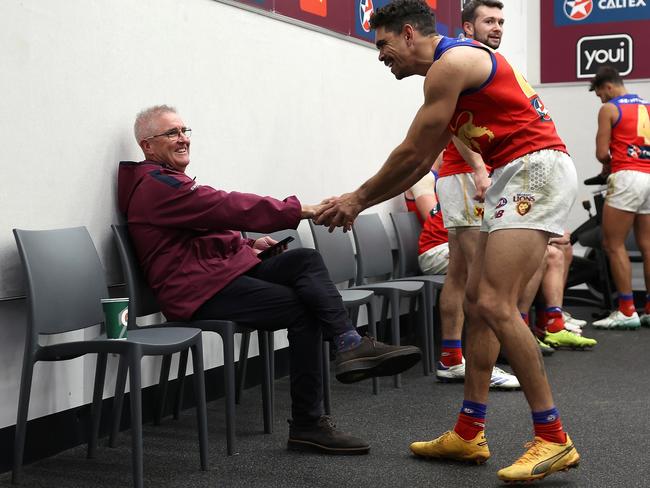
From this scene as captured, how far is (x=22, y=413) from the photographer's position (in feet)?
8.95

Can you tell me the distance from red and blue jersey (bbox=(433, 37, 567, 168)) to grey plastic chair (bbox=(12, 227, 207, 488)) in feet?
3.43

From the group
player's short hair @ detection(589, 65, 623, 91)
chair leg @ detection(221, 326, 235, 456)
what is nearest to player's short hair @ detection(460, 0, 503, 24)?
chair leg @ detection(221, 326, 235, 456)

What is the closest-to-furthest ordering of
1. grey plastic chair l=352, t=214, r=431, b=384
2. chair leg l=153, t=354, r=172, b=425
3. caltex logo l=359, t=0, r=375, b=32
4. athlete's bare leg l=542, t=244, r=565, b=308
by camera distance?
chair leg l=153, t=354, r=172, b=425
grey plastic chair l=352, t=214, r=431, b=384
caltex logo l=359, t=0, r=375, b=32
athlete's bare leg l=542, t=244, r=565, b=308

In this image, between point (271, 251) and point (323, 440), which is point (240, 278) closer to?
point (271, 251)

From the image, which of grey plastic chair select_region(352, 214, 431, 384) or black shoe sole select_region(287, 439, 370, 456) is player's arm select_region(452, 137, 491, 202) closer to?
grey plastic chair select_region(352, 214, 431, 384)

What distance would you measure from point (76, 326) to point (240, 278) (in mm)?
573

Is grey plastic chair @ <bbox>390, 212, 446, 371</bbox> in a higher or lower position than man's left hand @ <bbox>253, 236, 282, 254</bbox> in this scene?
lower

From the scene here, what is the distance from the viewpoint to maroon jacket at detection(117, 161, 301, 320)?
308cm

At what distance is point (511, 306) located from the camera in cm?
265

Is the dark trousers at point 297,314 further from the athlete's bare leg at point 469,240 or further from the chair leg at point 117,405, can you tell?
the athlete's bare leg at point 469,240

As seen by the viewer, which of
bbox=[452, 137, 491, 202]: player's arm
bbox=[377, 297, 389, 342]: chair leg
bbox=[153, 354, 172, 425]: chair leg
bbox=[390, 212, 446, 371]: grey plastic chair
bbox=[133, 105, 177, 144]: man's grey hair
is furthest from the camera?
bbox=[377, 297, 389, 342]: chair leg

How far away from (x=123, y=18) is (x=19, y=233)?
3.28ft

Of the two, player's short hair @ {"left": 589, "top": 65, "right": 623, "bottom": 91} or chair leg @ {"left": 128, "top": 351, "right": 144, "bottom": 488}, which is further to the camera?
player's short hair @ {"left": 589, "top": 65, "right": 623, "bottom": 91}

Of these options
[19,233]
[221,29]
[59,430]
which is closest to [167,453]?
[59,430]
